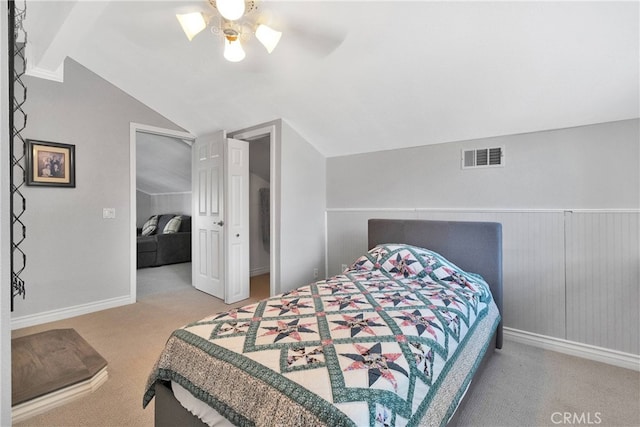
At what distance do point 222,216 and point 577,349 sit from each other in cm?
354

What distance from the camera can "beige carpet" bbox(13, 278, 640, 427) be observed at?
1591mm

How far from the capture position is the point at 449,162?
2840mm

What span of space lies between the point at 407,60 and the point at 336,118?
987 mm

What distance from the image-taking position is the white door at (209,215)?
3.59 meters

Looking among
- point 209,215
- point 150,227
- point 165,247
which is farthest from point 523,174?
point 150,227

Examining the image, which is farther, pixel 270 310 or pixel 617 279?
pixel 617 279

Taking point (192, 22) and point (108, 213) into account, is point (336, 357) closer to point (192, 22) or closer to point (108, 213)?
point (192, 22)

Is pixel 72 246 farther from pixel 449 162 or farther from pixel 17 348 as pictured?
pixel 449 162

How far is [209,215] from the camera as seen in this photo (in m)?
3.77

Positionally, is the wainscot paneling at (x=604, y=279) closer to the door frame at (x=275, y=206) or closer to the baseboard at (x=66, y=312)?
the door frame at (x=275, y=206)

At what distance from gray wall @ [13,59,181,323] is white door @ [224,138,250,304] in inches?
44.9

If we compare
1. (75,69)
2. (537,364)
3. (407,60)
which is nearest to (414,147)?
(407,60)

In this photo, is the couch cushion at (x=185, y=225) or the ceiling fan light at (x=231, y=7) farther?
the couch cushion at (x=185, y=225)

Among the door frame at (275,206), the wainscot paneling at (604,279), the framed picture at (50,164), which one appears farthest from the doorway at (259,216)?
the wainscot paneling at (604,279)
